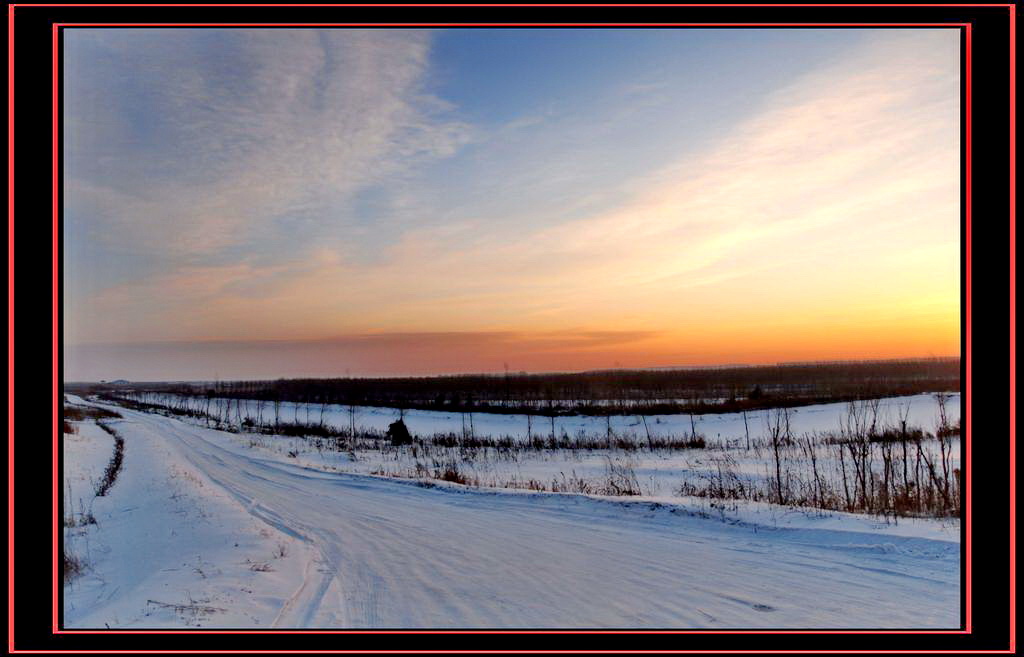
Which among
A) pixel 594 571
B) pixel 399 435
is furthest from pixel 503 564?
pixel 399 435

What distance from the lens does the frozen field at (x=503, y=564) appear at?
233 inches

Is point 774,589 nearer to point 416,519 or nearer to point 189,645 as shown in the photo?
point 189,645

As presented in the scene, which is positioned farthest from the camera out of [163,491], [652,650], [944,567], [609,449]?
[609,449]

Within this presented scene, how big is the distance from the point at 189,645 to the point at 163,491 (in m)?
11.7

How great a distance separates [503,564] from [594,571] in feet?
3.64

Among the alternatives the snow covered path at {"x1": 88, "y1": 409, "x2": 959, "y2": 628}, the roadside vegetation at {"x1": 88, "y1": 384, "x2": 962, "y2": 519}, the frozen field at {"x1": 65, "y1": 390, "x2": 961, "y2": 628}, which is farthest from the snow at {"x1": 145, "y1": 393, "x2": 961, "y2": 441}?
the snow covered path at {"x1": 88, "y1": 409, "x2": 959, "y2": 628}

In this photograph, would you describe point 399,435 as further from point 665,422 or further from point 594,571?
point 594,571

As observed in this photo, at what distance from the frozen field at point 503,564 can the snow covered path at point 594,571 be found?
3 cm

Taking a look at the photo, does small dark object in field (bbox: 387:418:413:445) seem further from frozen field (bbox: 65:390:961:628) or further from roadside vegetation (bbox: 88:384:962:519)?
frozen field (bbox: 65:390:961:628)

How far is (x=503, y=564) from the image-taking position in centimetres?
773

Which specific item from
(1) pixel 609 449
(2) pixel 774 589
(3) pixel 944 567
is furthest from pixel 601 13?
(1) pixel 609 449
